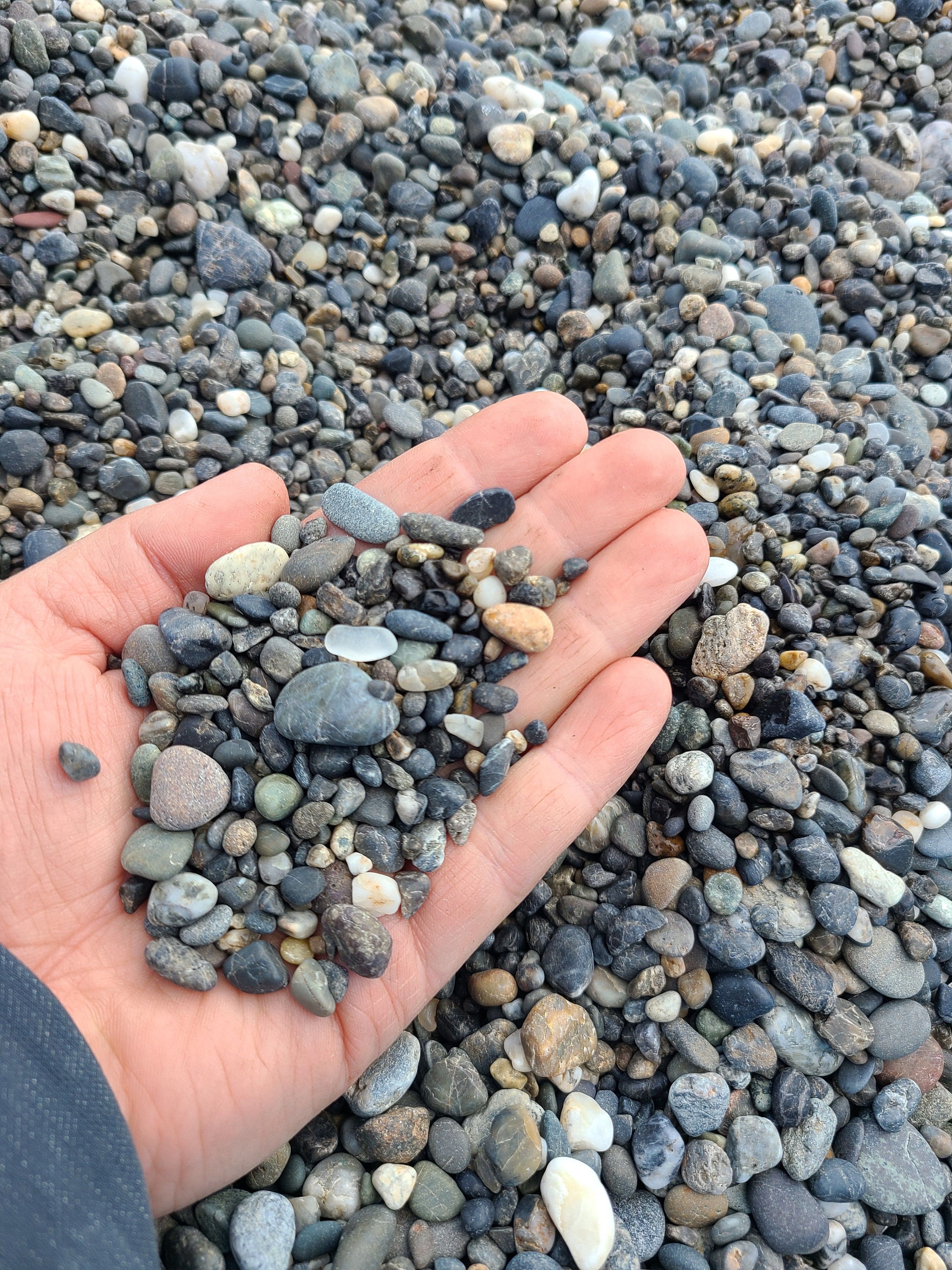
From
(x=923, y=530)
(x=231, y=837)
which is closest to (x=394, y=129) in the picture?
(x=923, y=530)

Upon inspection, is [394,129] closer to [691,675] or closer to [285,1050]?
[691,675]

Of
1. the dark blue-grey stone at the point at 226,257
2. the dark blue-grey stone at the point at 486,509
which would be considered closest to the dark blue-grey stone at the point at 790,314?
the dark blue-grey stone at the point at 486,509

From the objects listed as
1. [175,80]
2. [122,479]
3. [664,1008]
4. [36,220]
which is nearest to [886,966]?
[664,1008]

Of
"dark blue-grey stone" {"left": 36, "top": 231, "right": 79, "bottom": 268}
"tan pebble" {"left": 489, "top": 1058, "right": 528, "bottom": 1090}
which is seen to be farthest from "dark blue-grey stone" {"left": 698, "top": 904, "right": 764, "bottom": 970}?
"dark blue-grey stone" {"left": 36, "top": 231, "right": 79, "bottom": 268}

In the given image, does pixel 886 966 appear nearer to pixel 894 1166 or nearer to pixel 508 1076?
pixel 894 1166

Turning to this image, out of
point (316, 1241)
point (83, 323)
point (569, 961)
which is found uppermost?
point (83, 323)

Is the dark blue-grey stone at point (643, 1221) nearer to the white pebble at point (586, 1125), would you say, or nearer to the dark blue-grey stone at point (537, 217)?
the white pebble at point (586, 1125)

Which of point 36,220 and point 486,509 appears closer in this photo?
point 486,509
